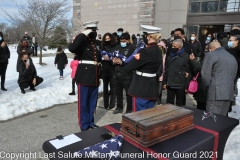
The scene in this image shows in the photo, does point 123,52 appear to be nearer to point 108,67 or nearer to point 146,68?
point 108,67

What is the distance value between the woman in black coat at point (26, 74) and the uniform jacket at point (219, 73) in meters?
4.95

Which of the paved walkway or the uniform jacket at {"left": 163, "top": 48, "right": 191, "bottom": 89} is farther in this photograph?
the uniform jacket at {"left": 163, "top": 48, "right": 191, "bottom": 89}

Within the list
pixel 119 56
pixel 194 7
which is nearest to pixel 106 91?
pixel 119 56

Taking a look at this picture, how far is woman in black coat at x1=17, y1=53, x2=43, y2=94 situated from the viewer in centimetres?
625

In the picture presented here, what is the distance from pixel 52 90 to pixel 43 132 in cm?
282

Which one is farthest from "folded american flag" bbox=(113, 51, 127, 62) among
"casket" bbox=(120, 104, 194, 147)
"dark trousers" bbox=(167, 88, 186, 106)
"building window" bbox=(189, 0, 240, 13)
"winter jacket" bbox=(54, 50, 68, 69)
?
"building window" bbox=(189, 0, 240, 13)

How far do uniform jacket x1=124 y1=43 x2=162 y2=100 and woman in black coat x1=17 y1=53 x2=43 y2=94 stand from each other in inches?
164

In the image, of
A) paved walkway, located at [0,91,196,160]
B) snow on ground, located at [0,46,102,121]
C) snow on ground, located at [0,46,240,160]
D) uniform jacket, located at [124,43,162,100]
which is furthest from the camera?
snow on ground, located at [0,46,102,121]

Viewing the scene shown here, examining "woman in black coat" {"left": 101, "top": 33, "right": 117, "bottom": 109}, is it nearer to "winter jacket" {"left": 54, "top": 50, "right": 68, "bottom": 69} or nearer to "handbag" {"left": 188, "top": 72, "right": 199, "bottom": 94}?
"handbag" {"left": 188, "top": 72, "right": 199, "bottom": 94}

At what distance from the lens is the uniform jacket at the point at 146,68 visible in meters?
2.93

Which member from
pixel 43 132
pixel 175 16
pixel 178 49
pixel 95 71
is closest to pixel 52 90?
pixel 43 132

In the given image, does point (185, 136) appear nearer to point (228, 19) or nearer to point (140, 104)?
point (140, 104)

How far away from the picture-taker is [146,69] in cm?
307

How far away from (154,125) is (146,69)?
58.6 inches
